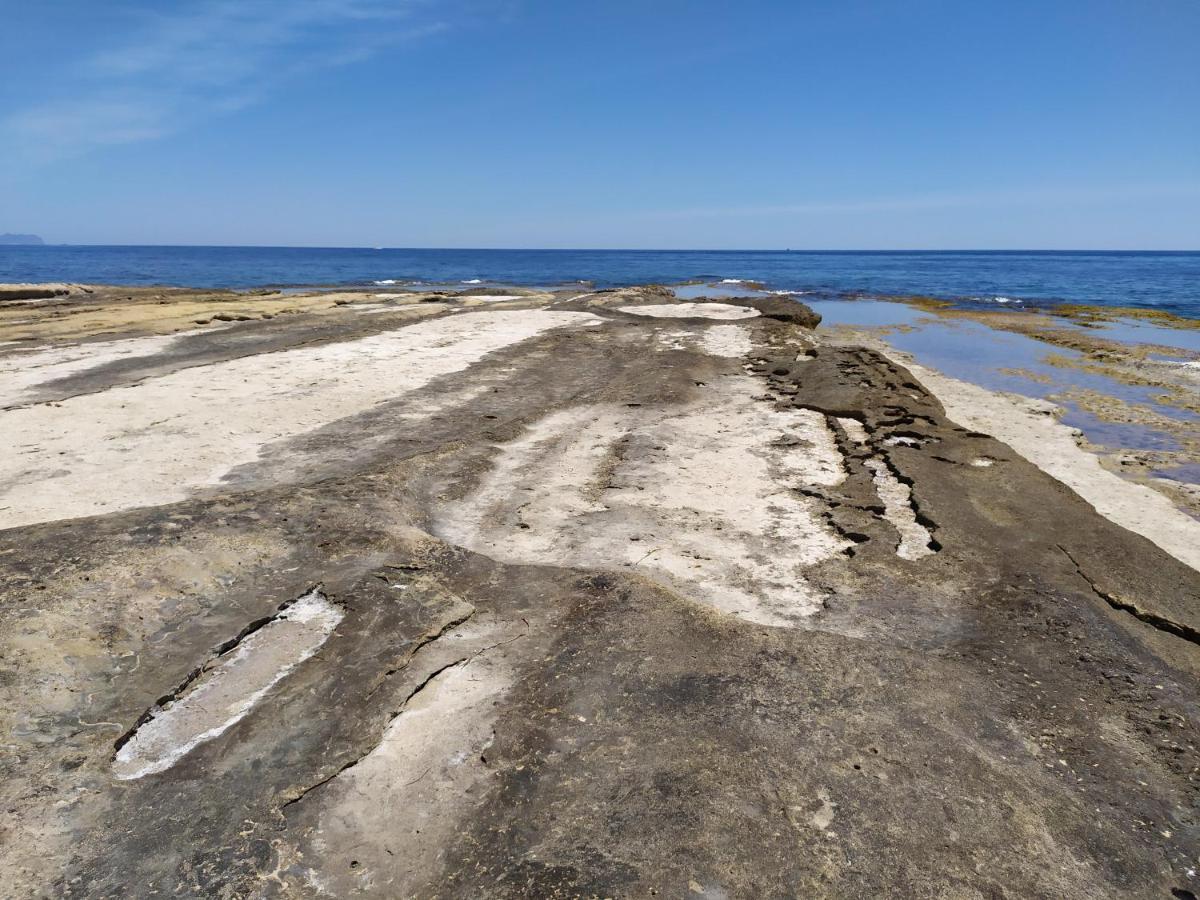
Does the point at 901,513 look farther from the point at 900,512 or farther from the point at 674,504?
the point at 674,504

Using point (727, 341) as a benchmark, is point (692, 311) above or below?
above

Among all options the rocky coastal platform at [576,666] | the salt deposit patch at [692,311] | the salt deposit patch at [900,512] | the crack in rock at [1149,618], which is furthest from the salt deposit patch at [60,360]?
the salt deposit patch at [692,311]

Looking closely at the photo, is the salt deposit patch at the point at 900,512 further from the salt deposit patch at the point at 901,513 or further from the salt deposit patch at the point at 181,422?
the salt deposit patch at the point at 181,422

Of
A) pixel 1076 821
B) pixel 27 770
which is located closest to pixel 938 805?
pixel 1076 821

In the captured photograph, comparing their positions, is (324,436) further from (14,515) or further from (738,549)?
(738,549)

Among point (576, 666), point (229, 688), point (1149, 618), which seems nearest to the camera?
point (229, 688)

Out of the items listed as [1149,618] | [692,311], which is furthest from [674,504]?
[692,311]
